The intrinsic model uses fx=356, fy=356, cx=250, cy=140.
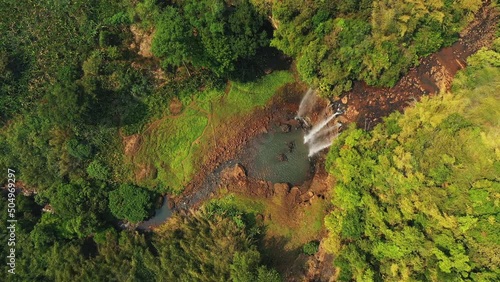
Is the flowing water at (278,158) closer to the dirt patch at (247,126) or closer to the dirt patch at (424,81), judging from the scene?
the dirt patch at (247,126)

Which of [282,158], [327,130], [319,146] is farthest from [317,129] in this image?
[282,158]

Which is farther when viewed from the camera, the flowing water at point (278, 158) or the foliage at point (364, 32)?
the flowing water at point (278, 158)

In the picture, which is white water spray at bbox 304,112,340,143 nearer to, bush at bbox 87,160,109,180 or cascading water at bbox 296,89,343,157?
cascading water at bbox 296,89,343,157

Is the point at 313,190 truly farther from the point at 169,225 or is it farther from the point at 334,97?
the point at 169,225

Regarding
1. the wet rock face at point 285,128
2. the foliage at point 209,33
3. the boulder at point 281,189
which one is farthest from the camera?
the wet rock face at point 285,128

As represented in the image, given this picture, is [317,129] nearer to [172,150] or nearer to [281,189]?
[281,189]


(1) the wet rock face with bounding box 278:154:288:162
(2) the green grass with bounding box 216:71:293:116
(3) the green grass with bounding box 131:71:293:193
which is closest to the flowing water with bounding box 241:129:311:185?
(1) the wet rock face with bounding box 278:154:288:162

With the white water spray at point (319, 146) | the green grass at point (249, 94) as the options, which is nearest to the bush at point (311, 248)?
the white water spray at point (319, 146)
